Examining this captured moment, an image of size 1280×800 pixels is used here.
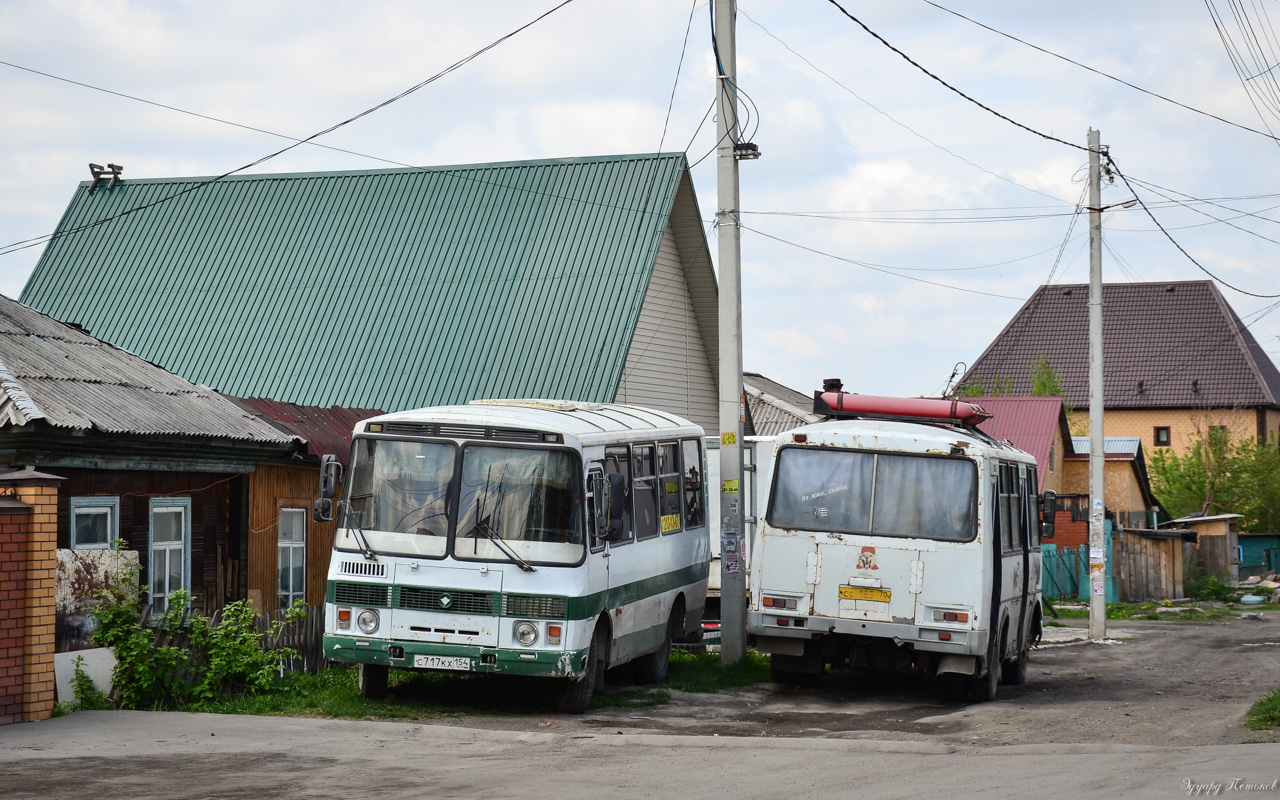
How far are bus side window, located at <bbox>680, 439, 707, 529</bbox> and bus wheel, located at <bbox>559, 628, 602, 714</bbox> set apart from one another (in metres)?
3.98

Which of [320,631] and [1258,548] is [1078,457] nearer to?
[1258,548]

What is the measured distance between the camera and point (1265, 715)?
1261 centimetres

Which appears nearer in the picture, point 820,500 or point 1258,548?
point 820,500

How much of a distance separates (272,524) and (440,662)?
509cm

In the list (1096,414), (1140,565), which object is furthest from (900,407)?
(1140,565)

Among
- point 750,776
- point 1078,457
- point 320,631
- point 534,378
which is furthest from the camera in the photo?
point 1078,457

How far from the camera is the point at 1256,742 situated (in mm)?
11406

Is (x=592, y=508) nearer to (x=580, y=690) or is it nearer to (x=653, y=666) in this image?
(x=580, y=690)

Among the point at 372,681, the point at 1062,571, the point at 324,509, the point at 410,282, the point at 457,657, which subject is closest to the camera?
the point at 457,657

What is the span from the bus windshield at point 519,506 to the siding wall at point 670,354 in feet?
34.9

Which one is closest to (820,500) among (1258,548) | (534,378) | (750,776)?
(750,776)

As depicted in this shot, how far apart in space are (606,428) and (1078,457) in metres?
37.1

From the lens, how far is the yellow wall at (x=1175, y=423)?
6266 centimetres

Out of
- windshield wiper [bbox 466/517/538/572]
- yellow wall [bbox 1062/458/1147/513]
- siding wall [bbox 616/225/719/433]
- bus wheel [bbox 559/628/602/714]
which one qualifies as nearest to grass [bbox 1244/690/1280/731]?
bus wheel [bbox 559/628/602/714]
